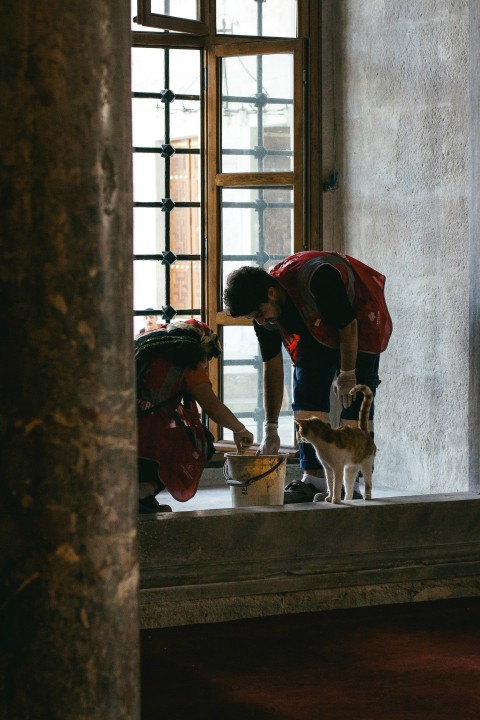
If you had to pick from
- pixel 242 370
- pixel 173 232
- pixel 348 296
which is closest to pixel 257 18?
pixel 173 232

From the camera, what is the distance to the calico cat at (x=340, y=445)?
149 inches

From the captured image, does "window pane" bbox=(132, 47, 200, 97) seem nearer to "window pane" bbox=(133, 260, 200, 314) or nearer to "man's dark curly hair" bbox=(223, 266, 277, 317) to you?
"window pane" bbox=(133, 260, 200, 314)

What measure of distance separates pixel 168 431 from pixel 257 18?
2.90 meters

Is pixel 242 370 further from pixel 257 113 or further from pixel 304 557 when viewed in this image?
pixel 304 557

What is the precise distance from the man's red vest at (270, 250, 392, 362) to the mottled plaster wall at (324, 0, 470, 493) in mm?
839

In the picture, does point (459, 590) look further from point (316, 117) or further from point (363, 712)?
point (316, 117)

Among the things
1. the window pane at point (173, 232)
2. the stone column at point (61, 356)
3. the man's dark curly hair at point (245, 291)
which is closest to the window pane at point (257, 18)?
the window pane at point (173, 232)

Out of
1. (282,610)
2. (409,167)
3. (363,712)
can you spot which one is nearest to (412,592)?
(282,610)

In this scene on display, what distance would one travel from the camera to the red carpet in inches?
107

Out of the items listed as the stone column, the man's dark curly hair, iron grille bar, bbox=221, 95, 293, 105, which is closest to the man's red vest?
the man's dark curly hair

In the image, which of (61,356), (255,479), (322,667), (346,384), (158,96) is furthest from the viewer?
(158,96)

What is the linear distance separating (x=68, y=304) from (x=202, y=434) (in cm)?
235

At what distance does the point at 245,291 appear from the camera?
4.02 metres

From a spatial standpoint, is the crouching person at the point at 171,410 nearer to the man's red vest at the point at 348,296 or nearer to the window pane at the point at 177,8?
the man's red vest at the point at 348,296
